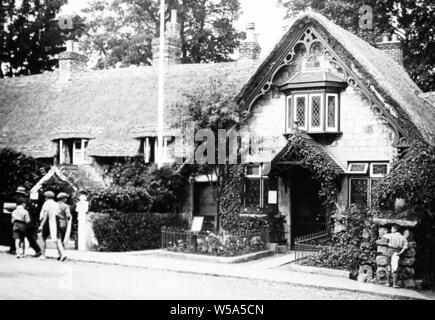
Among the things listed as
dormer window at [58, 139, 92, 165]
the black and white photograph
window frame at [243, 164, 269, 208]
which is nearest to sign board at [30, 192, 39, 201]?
the black and white photograph

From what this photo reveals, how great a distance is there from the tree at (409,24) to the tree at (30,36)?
2138cm

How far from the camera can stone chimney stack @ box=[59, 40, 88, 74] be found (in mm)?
33656

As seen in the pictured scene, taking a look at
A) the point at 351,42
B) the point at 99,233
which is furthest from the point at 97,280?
the point at 351,42

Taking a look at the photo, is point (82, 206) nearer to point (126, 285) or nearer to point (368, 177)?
point (126, 285)

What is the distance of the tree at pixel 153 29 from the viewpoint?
39.7 m

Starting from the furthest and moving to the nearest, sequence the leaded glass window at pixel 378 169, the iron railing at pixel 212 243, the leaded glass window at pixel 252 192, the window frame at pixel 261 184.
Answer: the leaded glass window at pixel 252 192
the window frame at pixel 261 184
the leaded glass window at pixel 378 169
the iron railing at pixel 212 243

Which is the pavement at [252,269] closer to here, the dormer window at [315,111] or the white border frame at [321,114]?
the white border frame at [321,114]

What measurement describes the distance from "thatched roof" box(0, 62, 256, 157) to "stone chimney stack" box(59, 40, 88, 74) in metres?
0.50

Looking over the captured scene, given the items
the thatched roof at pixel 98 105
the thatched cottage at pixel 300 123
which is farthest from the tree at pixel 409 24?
the thatched roof at pixel 98 105

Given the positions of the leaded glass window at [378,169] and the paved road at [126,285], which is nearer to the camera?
the paved road at [126,285]

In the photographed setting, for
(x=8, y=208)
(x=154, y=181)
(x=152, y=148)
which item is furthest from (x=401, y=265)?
(x=8, y=208)

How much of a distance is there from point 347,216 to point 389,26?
18977 mm

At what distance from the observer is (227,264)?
696 inches
